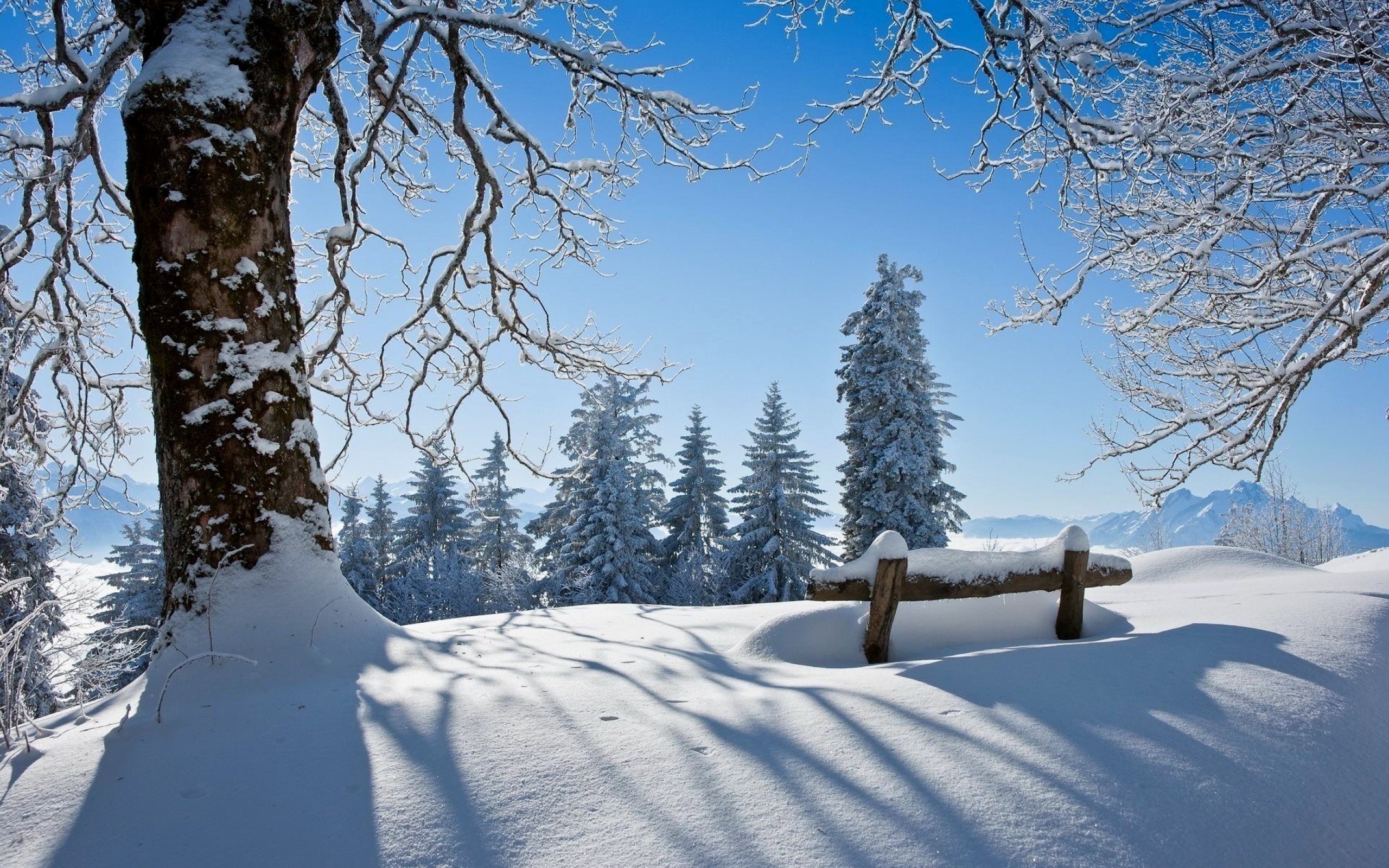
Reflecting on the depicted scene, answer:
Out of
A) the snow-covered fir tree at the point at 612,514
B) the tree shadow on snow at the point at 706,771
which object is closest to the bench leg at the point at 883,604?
the tree shadow on snow at the point at 706,771

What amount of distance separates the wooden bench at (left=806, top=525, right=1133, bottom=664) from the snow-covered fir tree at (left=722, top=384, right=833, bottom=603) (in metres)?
17.8

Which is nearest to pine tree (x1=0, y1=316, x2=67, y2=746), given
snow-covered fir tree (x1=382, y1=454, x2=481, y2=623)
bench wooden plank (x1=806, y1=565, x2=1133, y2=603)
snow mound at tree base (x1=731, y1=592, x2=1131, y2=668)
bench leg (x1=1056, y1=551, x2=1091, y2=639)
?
snow mound at tree base (x1=731, y1=592, x2=1131, y2=668)

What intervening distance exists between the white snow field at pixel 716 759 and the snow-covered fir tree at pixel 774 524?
1949 cm

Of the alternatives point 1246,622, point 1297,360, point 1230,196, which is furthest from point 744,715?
point 1297,360

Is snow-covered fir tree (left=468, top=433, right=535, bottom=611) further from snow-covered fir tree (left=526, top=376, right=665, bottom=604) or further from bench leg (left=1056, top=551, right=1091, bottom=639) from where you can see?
bench leg (left=1056, top=551, right=1091, bottom=639)

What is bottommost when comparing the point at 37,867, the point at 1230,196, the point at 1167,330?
the point at 37,867

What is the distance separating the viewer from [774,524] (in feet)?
78.1

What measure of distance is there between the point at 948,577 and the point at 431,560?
28.9 metres

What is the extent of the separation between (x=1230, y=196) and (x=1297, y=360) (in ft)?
6.67

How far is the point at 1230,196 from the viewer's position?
21.3 ft

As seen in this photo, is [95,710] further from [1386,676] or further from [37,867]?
[1386,676]

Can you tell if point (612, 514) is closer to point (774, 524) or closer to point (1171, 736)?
point (774, 524)

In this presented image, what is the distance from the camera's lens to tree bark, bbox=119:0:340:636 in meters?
3.41

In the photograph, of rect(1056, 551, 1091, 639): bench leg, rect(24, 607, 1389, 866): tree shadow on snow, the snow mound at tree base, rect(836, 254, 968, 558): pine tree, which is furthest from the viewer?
rect(836, 254, 968, 558): pine tree
